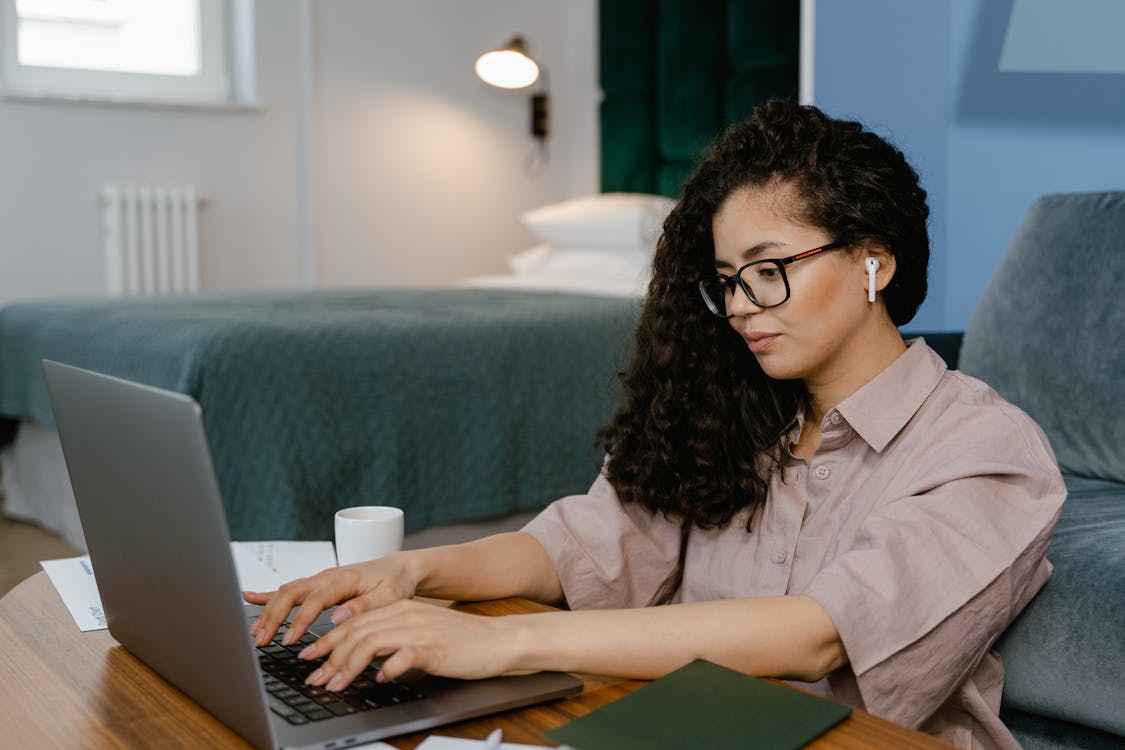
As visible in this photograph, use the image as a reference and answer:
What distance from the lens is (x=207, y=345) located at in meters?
2.12

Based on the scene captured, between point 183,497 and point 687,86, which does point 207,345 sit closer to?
point 183,497

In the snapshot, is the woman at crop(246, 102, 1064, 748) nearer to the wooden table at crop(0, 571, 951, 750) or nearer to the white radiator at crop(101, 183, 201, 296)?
the wooden table at crop(0, 571, 951, 750)

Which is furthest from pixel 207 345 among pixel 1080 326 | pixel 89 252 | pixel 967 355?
pixel 89 252

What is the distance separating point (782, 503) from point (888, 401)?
146mm

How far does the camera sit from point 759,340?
1.07 m

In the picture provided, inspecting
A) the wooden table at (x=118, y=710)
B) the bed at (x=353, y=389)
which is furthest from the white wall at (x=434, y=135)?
the wooden table at (x=118, y=710)

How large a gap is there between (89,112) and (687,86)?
75.5 inches

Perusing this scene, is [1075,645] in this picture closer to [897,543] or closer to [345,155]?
[897,543]

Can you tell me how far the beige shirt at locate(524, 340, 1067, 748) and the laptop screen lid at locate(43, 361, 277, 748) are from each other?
42 centimetres

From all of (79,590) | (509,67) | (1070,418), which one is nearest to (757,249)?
(79,590)

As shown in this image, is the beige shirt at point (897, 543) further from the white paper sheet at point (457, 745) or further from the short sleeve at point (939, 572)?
the white paper sheet at point (457, 745)

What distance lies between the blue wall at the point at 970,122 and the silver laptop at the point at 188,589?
5.35 ft

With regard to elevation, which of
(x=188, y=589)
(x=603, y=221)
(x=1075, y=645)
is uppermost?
(x=603, y=221)

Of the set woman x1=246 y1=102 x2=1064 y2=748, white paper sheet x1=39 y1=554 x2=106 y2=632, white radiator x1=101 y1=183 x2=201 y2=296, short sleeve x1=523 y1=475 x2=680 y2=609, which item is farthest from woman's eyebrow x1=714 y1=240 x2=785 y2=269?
white radiator x1=101 y1=183 x2=201 y2=296
